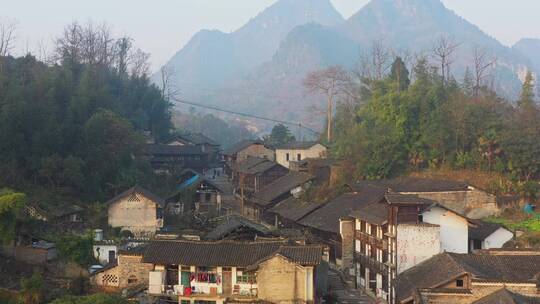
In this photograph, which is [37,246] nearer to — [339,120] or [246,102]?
[339,120]

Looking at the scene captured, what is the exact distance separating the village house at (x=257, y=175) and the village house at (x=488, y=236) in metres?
17.8

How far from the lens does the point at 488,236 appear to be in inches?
992

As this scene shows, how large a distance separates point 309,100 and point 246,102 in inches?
496

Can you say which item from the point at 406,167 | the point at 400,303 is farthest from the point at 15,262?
the point at 406,167

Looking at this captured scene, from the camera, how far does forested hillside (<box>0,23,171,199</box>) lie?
32219 mm

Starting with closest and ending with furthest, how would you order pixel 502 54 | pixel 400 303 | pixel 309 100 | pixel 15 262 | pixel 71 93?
pixel 400 303 → pixel 15 262 → pixel 71 93 → pixel 309 100 → pixel 502 54

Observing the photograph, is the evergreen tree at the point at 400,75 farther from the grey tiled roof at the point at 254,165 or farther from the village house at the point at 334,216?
the village house at the point at 334,216

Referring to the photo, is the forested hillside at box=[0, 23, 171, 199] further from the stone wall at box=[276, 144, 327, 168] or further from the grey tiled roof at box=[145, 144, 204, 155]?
the stone wall at box=[276, 144, 327, 168]

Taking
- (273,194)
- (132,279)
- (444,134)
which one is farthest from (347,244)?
(273,194)

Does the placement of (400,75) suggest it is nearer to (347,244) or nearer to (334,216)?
(334,216)

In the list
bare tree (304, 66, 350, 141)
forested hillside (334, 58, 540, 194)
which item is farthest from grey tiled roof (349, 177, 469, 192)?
bare tree (304, 66, 350, 141)

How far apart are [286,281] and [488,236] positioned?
887cm

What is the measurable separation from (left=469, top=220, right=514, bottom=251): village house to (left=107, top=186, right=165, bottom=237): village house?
13497 millimetres

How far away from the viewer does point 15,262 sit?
24938 millimetres
